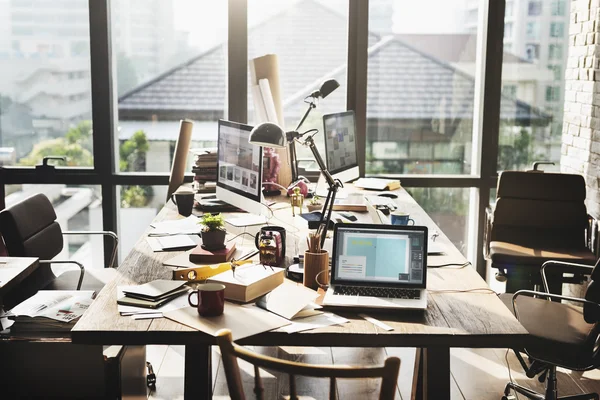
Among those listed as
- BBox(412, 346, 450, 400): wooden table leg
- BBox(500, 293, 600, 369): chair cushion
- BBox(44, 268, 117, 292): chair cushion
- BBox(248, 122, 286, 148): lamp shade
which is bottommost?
BBox(500, 293, 600, 369): chair cushion

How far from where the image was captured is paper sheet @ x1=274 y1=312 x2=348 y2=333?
229 cm

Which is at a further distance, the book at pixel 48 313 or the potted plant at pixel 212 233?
the potted plant at pixel 212 233

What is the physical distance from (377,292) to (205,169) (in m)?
2.34

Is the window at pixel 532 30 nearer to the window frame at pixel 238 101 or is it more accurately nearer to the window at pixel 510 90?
the window frame at pixel 238 101

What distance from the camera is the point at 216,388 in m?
3.70

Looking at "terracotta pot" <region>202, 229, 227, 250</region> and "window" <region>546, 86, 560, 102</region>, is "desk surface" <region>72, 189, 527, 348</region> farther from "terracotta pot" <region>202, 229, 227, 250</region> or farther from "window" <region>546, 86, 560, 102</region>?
"window" <region>546, 86, 560, 102</region>

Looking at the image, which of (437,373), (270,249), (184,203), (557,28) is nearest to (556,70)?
(557,28)

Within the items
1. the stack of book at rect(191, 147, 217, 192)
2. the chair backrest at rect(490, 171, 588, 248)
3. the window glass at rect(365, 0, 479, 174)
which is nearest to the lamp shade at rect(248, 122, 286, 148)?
the stack of book at rect(191, 147, 217, 192)

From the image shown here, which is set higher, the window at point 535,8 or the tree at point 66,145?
the window at point 535,8

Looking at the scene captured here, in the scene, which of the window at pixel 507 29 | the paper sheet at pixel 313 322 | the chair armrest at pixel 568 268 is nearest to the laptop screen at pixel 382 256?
the paper sheet at pixel 313 322

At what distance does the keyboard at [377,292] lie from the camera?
8.32ft

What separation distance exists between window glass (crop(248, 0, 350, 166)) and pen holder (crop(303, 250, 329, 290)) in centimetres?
250

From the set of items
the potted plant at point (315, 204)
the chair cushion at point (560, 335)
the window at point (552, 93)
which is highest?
the window at point (552, 93)

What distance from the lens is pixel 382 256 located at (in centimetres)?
264
